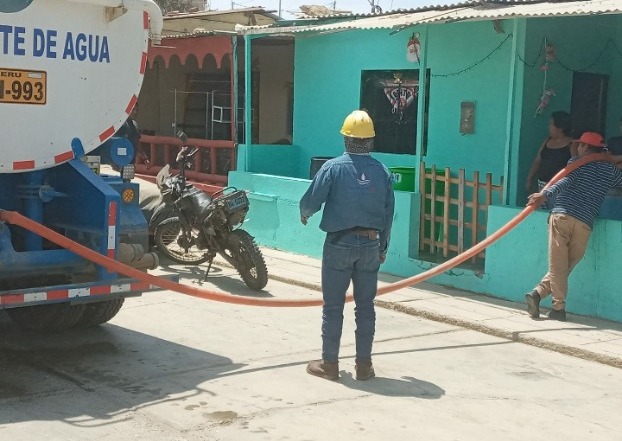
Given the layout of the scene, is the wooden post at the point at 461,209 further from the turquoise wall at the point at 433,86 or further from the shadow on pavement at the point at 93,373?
the shadow on pavement at the point at 93,373

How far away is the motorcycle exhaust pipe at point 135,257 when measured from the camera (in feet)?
21.4

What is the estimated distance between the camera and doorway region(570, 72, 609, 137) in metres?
10.6

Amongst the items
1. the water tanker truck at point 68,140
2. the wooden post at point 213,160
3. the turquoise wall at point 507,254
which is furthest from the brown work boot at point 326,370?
the wooden post at point 213,160

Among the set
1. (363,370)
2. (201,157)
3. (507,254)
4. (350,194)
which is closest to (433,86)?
(507,254)

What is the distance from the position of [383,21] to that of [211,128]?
607cm

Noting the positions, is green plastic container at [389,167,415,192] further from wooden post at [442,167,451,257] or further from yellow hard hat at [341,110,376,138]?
yellow hard hat at [341,110,376,138]

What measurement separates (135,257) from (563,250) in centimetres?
397

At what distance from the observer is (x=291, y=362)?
22.8 ft

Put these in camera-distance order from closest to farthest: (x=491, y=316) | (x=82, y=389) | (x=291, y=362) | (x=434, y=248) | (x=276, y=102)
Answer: (x=82, y=389) < (x=291, y=362) < (x=491, y=316) < (x=434, y=248) < (x=276, y=102)

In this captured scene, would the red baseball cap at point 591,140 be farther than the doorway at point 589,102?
No

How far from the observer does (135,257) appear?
6586mm

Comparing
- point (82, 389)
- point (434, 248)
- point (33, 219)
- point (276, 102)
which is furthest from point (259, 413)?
point (276, 102)

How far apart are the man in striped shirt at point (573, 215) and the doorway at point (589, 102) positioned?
2248mm

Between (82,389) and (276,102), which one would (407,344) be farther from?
(276,102)
